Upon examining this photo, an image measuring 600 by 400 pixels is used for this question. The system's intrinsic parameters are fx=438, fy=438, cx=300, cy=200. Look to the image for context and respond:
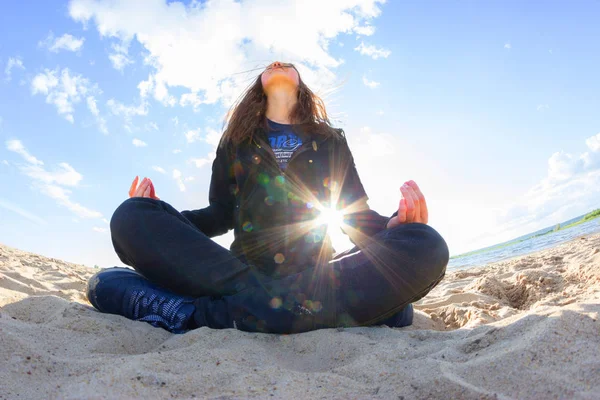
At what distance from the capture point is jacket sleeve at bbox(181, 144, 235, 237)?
2939 mm

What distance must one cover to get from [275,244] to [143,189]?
82 cm

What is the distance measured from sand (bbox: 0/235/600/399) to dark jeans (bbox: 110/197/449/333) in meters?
0.09

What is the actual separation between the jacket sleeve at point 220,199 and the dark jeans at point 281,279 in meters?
0.71

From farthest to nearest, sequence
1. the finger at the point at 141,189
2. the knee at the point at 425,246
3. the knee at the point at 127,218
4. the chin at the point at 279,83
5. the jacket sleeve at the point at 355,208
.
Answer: the chin at the point at 279,83 → the jacket sleeve at the point at 355,208 → the finger at the point at 141,189 → the knee at the point at 127,218 → the knee at the point at 425,246

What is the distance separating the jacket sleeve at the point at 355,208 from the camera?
261 cm

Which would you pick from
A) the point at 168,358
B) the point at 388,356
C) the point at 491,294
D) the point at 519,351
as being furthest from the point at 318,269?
the point at 491,294

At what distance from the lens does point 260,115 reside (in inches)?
120

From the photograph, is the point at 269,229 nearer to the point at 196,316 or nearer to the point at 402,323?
the point at 196,316

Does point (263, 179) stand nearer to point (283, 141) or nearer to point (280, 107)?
point (283, 141)

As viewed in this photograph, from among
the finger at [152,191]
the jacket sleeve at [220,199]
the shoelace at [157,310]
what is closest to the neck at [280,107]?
the jacket sleeve at [220,199]

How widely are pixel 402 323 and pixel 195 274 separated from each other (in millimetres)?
1101

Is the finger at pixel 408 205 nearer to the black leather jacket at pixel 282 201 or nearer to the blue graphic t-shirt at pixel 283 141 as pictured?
the black leather jacket at pixel 282 201

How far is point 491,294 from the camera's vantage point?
10.2 feet

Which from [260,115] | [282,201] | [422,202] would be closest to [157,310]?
[282,201]
